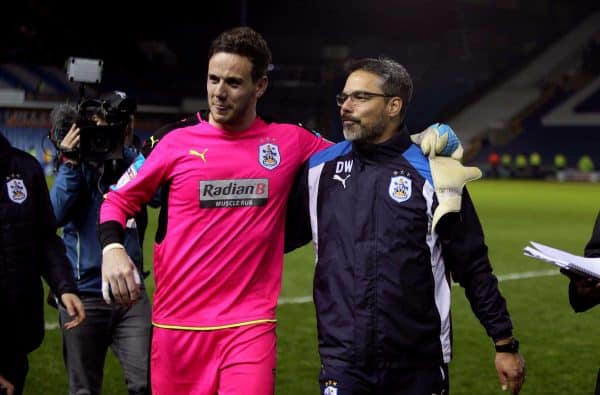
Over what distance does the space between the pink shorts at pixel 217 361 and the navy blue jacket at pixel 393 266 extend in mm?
222

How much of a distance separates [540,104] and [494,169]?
629 centimetres

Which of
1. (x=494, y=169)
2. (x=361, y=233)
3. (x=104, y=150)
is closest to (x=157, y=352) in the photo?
(x=361, y=233)

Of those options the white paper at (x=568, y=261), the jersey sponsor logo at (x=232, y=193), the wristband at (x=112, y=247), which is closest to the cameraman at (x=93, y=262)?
the jersey sponsor logo at (x=232, y=193)

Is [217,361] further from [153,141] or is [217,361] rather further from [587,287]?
[587,287]

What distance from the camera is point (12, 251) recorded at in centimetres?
346

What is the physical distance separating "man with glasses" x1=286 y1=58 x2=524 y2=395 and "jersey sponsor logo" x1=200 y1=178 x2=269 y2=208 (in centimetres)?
24

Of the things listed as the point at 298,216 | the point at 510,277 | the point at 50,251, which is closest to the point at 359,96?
the point at 298,216

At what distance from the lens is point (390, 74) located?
3.52m

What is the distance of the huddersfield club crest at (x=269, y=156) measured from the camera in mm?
3598

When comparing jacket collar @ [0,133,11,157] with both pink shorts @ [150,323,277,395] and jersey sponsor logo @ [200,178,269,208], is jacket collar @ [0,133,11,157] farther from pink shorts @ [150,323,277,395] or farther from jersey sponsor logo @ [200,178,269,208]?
pink shorts @ [150,323,277,395]

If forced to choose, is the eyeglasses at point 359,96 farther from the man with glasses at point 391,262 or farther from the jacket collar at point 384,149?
the jacket collar at point 384,149

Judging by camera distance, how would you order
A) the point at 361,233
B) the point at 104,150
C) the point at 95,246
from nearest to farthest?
1. the point at 361,233
2. the point at 104,150
3. the point at 95,246

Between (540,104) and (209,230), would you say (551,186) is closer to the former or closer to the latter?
(540,104)

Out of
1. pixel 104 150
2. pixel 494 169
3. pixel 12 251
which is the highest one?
pixel 104 150
